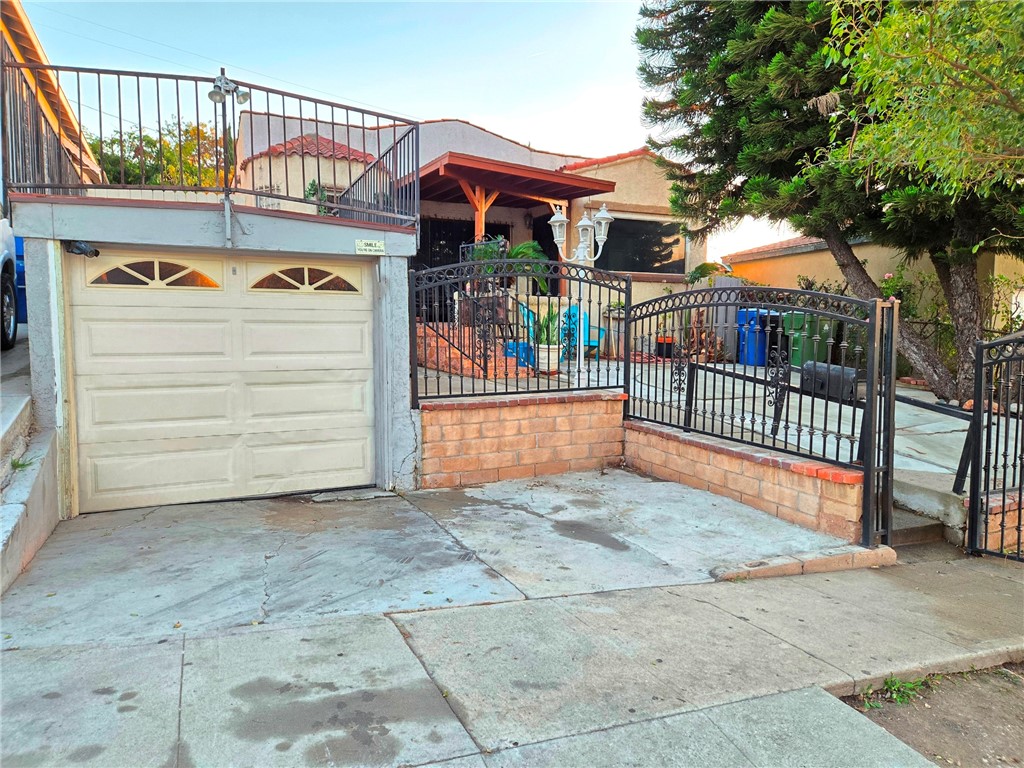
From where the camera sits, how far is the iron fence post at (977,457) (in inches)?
188

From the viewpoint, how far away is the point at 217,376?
5586 mm

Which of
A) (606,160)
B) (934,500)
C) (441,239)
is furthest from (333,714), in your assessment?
(606,160)

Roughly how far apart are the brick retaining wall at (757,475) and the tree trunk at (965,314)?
566cm

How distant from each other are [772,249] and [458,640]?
15246 mm

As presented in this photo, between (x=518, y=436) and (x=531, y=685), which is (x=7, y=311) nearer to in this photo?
(x=518, y=436)

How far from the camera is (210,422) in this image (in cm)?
557

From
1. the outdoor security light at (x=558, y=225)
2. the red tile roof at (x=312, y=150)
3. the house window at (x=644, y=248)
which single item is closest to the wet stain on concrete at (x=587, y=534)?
the outdoor security light at (x=558, y=225)

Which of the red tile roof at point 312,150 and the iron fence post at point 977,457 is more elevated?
the red tile roof at point 312,150

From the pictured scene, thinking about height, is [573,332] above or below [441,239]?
below

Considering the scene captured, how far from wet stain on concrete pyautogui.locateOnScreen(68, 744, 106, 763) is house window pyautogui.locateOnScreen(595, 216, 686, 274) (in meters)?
12.1

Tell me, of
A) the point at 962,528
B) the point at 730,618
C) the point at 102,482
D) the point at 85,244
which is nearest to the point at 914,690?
the point at 730,618

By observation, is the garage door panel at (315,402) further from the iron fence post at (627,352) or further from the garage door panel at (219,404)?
the iron fence post at (627,352)

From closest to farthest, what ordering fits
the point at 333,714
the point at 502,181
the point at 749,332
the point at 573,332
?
the point at 333,714, the point at 749,332, the point at 573,332, the point at 502,181

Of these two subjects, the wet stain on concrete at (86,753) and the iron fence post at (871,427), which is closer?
the wet stain on concrete at (86,753)
